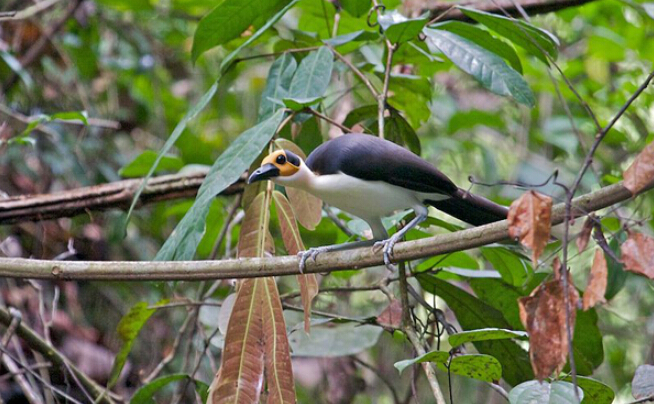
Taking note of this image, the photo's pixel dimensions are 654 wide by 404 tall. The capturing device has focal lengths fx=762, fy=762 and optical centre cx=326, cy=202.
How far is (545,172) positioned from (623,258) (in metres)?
3.52

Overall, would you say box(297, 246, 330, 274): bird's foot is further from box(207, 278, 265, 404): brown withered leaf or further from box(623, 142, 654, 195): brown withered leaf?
box(623, 142, 654, 195): brown withered leaf

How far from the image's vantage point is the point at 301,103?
207 cm

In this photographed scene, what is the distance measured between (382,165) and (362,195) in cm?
10

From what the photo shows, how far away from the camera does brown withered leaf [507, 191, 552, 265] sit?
4.38 feet

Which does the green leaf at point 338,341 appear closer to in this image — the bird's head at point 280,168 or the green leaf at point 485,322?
the green leaf at point 485,322

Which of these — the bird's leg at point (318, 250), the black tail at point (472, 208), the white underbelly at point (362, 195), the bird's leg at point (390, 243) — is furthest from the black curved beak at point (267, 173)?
the black tail at point (472, 208)

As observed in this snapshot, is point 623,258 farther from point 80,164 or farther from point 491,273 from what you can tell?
point 80,164

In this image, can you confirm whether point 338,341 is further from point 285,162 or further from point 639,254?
point 639,254

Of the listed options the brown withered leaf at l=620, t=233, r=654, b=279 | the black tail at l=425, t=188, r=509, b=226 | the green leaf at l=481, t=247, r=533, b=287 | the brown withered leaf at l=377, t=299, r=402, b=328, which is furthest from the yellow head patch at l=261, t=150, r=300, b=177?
the brown withered leaf at l=620, t=233, r=654, b=279

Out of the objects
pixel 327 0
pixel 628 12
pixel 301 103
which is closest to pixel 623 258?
pixel 301 103

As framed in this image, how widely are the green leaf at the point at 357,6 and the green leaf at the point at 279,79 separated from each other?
0.25 m

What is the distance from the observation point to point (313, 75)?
2.32 m

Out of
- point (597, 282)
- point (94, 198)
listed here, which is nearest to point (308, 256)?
point (597, 282)

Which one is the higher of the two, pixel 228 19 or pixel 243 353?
pixel 228 19
